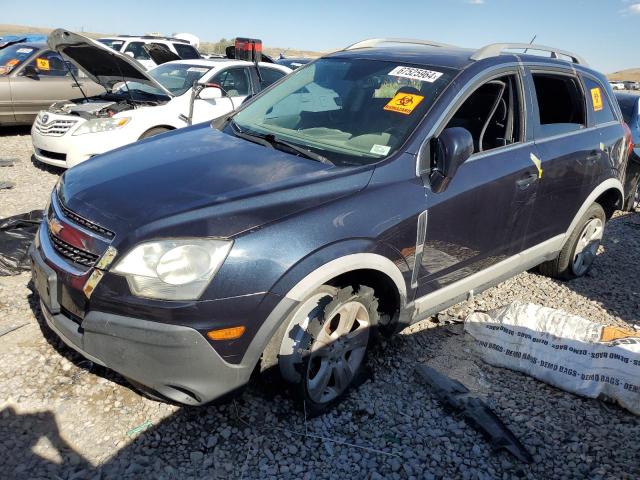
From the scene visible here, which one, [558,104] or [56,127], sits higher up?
[558,104]

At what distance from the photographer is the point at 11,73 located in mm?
8727

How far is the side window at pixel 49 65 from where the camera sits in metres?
9.09

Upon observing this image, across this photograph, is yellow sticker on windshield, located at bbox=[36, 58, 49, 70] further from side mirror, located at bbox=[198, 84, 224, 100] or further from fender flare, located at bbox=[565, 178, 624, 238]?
fender flare, located at bbox=[565, 178, 624, 238]

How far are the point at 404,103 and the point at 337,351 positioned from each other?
1491mm

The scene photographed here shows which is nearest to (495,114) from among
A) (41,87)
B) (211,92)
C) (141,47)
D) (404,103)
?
(404,103)

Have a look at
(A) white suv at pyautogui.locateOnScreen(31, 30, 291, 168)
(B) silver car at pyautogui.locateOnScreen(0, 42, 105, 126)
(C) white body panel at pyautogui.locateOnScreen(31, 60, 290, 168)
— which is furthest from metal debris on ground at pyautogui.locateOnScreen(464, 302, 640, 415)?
(B) silver car at pyautogui.locateOnScreen(0, 42, 105, 126)

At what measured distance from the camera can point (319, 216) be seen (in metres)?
2.40

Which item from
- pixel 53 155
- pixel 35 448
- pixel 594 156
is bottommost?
pixel 53 155

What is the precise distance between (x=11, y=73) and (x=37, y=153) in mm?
2930

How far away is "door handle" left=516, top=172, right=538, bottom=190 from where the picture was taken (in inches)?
133

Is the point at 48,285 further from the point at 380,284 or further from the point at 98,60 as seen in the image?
the point at 98,60

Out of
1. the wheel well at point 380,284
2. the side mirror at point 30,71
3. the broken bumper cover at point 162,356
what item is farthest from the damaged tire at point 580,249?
the side mirror at point 30,71

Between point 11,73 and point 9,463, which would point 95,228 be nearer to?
point 9,463

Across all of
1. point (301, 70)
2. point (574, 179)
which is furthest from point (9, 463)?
point (574, 179)
